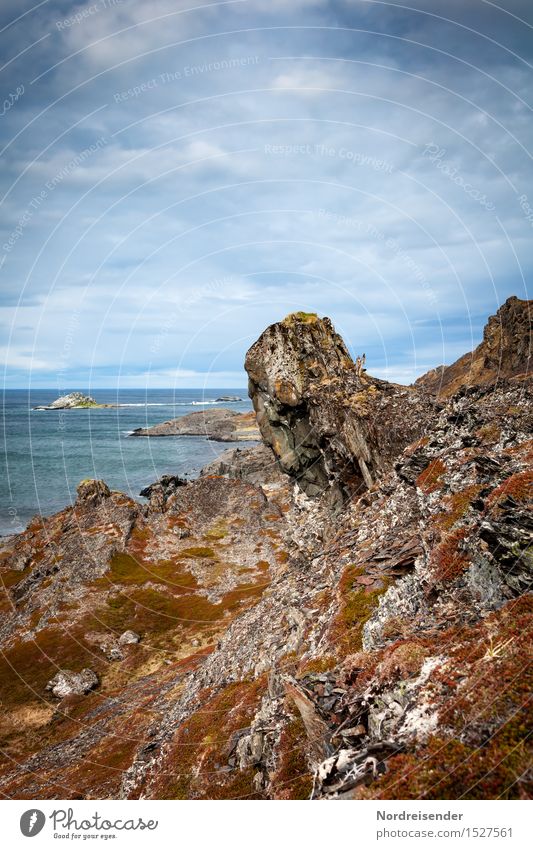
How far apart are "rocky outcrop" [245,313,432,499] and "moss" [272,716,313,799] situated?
35.4m

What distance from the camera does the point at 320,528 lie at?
46.3m

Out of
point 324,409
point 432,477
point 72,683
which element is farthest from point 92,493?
point 432,477

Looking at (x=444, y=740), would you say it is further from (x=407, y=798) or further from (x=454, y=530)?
(x=454, y=530)

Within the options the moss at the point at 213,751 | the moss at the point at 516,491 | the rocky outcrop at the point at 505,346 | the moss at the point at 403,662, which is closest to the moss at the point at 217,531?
the moss at the point at 213,751

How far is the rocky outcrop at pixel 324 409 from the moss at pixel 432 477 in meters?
18.2

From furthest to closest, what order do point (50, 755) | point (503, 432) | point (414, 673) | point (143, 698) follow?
point (143, 698) < point (50, 755) < point (503, 432) < point (414, 673)

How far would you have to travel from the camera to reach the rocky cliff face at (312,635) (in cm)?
978

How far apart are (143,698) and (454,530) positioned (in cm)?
3498

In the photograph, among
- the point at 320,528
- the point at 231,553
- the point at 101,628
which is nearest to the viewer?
the point at 320,528

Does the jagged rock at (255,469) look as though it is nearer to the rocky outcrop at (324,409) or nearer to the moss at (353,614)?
the rocky outcrop at (324,409)

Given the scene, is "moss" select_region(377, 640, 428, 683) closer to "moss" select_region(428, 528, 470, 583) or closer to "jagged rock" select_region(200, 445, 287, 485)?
"moss" select_region(428, 528, 470, 583)

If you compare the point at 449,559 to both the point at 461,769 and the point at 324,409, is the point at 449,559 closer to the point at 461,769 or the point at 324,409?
the point at 461,769

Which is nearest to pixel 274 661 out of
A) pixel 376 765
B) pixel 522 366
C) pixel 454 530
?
pixel 454 530

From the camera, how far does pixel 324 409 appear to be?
5756 cm
